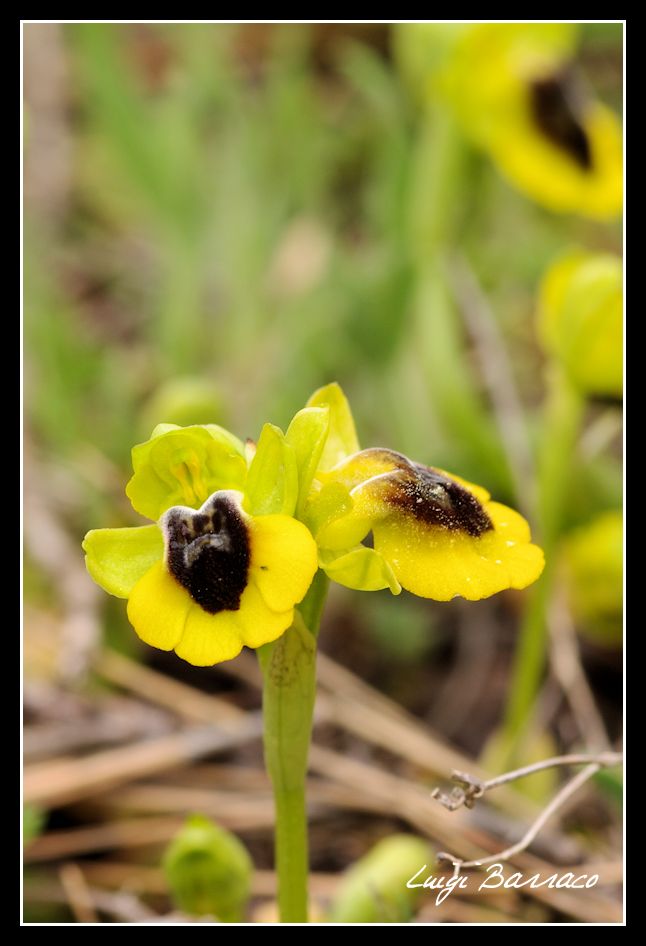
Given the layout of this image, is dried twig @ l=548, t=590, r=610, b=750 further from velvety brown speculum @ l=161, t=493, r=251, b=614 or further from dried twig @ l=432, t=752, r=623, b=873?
velvety brown speculum @ l=161, t=493, r=251, b=614

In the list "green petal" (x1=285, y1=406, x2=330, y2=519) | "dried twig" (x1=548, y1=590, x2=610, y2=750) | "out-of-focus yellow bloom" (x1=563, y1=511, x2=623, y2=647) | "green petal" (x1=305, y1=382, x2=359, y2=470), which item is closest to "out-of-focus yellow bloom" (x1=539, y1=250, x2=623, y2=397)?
"out-of-focus yellow bloom" (x1=563, y1=511, x2=623, y2=647)

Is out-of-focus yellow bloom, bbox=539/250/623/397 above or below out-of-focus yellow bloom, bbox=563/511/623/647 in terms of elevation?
above

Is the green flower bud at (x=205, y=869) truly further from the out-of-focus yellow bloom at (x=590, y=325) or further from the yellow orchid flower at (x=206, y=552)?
the out-of-focus yellow bloom at (x=590, y=325)

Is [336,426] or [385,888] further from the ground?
[336,426]

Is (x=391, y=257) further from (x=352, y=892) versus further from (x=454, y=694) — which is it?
(x=352, y=892)

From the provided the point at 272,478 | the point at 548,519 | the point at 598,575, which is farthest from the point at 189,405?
the point at 272,478

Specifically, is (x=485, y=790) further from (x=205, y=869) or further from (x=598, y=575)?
(x=598, y=575)

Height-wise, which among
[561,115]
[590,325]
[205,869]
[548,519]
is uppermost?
[561,115]
